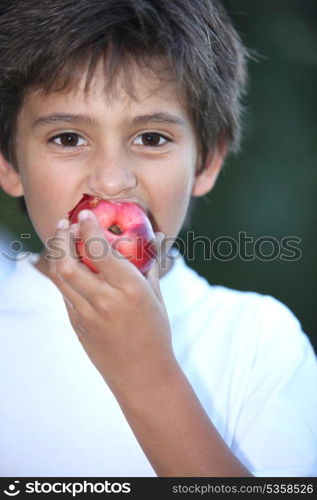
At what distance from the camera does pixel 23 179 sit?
1571 millimetres

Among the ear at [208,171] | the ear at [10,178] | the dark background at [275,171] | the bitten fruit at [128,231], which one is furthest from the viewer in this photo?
the dark background at [275,171]

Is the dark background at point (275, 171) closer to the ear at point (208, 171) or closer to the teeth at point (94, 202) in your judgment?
the ear at point (208, 171)

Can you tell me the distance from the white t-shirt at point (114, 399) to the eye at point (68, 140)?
0.35 metres

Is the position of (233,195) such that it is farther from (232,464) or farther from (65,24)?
(232,464)

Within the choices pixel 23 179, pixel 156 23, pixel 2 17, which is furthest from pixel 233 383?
pixel 2 17

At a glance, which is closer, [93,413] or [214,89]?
[93,413]

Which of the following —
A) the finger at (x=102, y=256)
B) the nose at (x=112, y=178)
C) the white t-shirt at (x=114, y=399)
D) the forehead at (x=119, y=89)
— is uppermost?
the forehead at (x=119, y=89)

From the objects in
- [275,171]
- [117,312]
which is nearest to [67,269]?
[117,312]

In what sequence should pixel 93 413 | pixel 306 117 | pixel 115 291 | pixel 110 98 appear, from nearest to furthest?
pixel 115 291 → pixel 110 98 → pixel 93 413 → pixel 306 117

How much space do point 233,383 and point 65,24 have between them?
0.85 m

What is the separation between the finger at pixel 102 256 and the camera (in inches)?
45.8

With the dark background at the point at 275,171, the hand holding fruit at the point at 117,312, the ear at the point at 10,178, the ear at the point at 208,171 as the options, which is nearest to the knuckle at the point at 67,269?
the hand holding fruit at the point at 117,312

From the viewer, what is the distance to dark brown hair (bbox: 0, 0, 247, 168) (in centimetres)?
145

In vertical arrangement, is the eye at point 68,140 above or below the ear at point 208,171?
above
